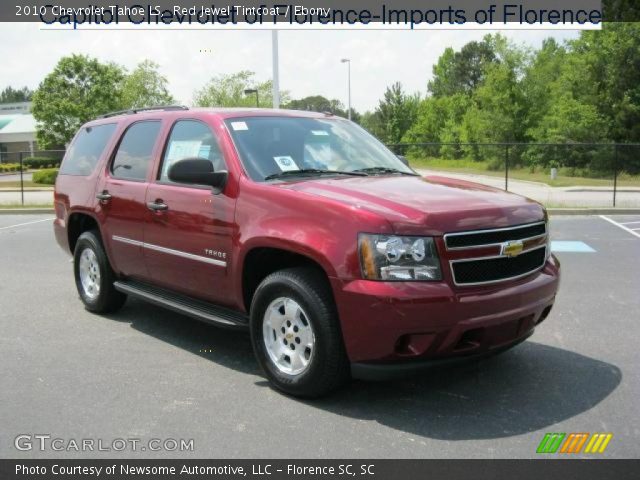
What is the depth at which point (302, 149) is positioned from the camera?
5.04 m

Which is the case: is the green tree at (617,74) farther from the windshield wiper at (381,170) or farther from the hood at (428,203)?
the hood at (428,203)

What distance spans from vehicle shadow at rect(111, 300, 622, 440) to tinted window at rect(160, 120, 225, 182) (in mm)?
1579

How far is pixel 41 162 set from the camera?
4647 centimetres

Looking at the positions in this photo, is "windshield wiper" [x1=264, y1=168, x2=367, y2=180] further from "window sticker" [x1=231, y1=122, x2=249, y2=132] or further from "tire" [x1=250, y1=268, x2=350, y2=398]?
"tire" [x1=250, y1=268, x2=350, y2=398]

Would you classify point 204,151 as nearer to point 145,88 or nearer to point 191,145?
point 191,145

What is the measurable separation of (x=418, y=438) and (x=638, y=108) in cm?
3499

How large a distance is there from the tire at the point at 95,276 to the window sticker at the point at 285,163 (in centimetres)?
234

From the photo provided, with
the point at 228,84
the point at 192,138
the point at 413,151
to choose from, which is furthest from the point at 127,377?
the point at 228,84

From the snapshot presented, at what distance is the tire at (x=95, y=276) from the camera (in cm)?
624

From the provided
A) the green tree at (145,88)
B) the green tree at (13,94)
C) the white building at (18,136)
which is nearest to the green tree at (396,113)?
the green tree at (145,88)

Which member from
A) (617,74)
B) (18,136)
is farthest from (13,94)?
(617,74)

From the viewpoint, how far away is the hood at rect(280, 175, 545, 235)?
3.75 metres

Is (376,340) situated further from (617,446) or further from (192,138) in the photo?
(192,138)

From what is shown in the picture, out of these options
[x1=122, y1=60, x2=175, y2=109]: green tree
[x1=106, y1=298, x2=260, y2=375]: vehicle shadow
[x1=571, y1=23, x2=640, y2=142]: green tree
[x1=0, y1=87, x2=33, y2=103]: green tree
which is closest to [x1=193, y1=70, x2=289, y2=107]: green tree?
[x1=122, y1=60, x2=175, y2=109]: green tree
